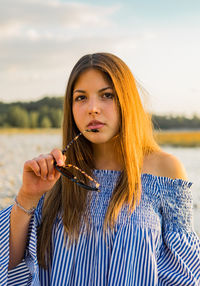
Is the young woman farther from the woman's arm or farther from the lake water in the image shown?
the lake water

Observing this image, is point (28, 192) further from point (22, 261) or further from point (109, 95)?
point (109, 95)

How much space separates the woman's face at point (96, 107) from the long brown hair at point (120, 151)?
40 millimetres

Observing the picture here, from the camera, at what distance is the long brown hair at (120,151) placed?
202 cm

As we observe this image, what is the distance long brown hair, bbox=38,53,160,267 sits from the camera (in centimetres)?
202

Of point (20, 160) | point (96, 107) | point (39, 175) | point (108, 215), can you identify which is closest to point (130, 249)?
point (108, 215)

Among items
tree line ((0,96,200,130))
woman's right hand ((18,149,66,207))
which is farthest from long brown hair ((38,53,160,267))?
tree line ((0,96,200,130))

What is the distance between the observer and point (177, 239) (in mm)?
1955

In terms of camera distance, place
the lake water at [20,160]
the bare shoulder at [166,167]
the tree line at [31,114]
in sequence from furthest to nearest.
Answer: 1. the tree line at [31,114]
2. the lake water at [20,160]
3. the bare shoulder at [166,167]

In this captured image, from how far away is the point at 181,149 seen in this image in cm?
1678

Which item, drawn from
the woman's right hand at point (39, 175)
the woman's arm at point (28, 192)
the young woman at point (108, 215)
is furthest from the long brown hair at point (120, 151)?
the woman's right hand at point (39, 175)

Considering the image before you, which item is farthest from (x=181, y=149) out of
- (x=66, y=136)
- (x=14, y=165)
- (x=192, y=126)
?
(x=66, y=136)

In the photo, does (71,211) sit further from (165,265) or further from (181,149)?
(181,149)

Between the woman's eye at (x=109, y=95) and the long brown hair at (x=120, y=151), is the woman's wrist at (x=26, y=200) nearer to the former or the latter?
the long brown hair at (x=120, y=151)

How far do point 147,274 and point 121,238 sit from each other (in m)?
0.23
